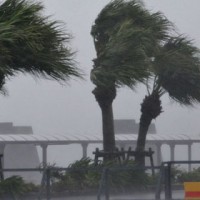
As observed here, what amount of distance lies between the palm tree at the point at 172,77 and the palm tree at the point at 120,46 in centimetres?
74

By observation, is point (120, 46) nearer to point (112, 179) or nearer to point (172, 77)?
point (172, 77)

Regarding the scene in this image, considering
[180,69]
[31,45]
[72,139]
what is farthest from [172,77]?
[31,45]

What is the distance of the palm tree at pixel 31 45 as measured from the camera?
23859mm

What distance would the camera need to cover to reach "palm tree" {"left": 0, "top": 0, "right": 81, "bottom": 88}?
23859 millimetres

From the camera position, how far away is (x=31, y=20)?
961 inches

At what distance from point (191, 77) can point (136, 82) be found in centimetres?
546

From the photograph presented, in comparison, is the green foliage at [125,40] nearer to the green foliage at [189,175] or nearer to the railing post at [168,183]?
the green foliage at [189,175]

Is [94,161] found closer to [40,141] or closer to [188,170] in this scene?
[188,170]

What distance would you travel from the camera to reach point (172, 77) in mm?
38562

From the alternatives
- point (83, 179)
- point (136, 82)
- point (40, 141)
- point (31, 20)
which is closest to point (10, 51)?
point (31, 20)

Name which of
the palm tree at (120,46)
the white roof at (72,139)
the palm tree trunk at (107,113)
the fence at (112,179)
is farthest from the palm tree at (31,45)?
the white roof at (72,139)

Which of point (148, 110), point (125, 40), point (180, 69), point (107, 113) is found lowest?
point (107, 113)

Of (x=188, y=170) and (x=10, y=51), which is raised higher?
(x=10, y=51)

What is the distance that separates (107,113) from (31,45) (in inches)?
557
